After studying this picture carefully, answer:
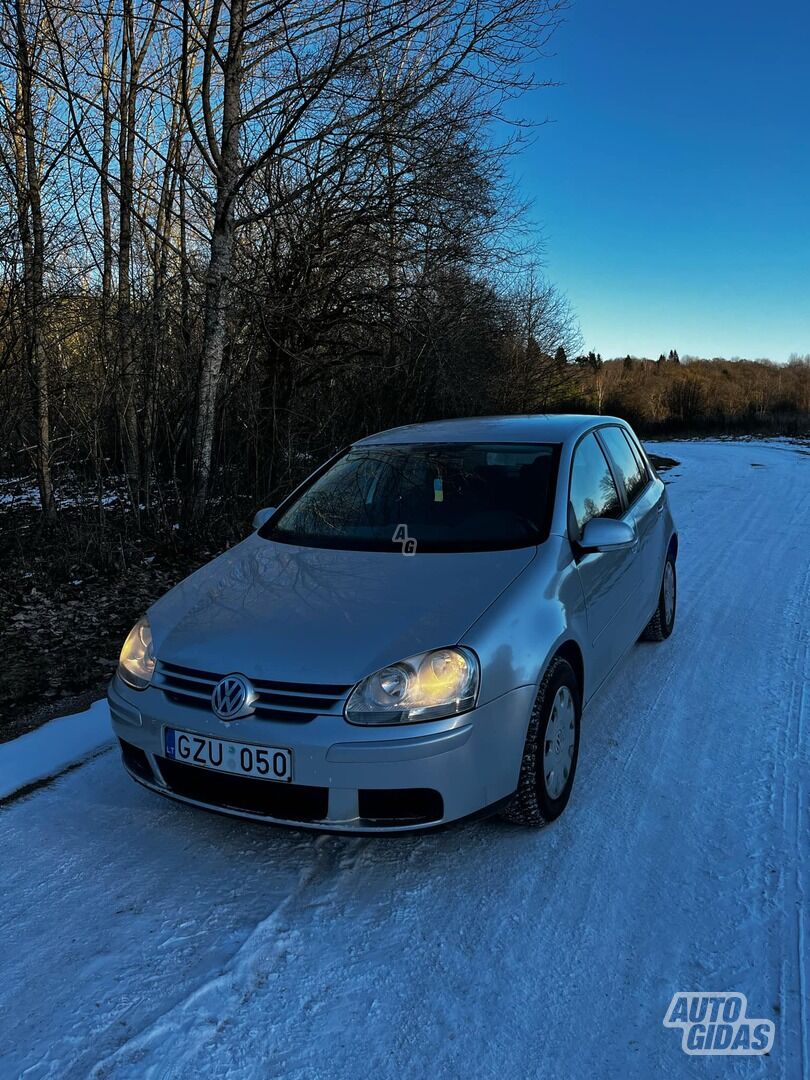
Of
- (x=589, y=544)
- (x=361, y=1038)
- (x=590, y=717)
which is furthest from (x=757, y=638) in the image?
(x=361, y=1038)

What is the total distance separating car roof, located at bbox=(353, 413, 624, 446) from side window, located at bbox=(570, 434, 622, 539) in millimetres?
114

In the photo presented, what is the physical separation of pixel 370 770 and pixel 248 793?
45 cm

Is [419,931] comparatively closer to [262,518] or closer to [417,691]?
[417,691]

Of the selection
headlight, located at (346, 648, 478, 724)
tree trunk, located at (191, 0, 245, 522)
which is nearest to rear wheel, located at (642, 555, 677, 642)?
headlight, located at (346, 648, 478, 724)

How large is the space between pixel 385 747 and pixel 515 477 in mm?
1721

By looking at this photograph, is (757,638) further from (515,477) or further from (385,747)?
(385,747)

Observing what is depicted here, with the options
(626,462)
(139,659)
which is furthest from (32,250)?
(626,462)

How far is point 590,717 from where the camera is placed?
3973 mm

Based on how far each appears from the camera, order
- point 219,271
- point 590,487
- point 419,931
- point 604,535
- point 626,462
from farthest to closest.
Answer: point 219,271 → point 626,462 → point 590,487 → point 604,535 → point 419,931

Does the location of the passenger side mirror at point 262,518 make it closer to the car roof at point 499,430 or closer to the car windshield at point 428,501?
the car windshield at point 428,501

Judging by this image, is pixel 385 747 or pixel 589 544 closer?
pixel 385 747

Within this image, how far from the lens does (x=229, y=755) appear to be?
99.0 inches

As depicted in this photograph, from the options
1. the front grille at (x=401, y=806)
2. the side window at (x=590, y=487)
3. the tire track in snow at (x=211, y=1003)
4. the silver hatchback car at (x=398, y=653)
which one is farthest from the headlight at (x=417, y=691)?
the side window at (x=590, y=487)

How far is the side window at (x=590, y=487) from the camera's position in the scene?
11.9ft
